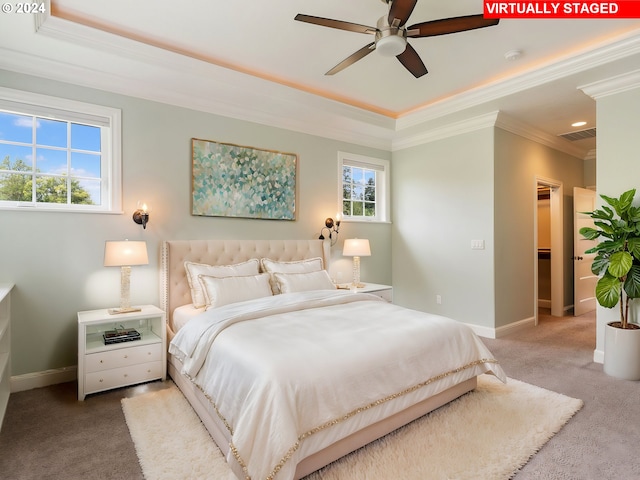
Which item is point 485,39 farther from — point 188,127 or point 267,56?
point 188,127

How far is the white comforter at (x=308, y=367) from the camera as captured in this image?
5.46ft

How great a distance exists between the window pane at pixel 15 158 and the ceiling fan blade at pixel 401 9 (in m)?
3.10

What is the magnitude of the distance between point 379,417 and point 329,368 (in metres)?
0.46

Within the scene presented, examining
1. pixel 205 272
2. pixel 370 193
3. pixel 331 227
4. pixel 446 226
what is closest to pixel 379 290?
pixel 331 227

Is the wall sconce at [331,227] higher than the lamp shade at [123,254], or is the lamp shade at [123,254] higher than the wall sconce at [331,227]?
the wall sconce at [331,227]

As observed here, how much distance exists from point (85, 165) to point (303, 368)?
113 inches

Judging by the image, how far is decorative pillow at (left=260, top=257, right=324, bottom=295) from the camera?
12.2 ft

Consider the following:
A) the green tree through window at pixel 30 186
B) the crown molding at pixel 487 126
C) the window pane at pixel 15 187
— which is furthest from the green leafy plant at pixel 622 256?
the window pane at pixel 15 187

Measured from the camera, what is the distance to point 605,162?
138 inches

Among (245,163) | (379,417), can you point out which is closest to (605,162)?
(379,417)

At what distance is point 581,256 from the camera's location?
5484mm

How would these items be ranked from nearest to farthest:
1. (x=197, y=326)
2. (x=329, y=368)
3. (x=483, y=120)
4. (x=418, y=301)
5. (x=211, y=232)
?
(x=329, y=368), (x=197, y=326), (x=211, y=232), (x=483, y=120), (x=418, y=301)

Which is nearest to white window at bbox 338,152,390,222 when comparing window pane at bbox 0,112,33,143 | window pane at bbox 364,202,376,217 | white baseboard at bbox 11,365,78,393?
window pane at bbox 364,202,376,217

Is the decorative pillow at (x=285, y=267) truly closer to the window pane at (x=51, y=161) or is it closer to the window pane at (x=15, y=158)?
the window pane at (x=51, y=161)
